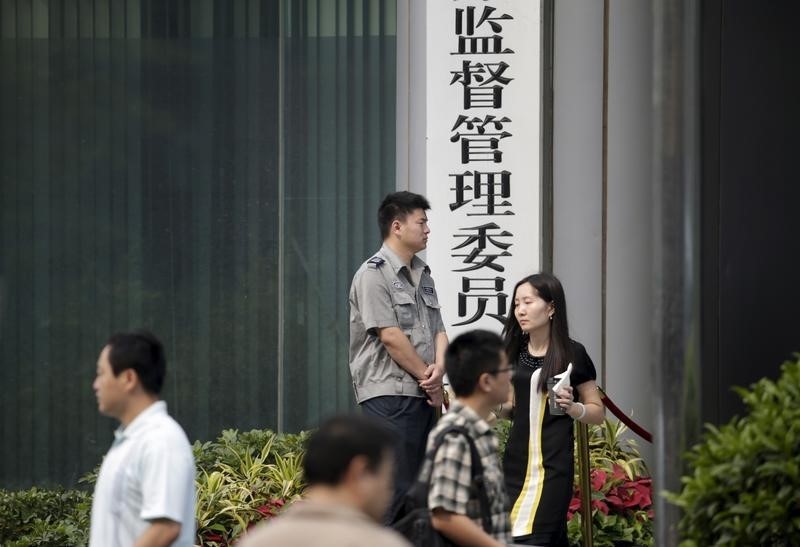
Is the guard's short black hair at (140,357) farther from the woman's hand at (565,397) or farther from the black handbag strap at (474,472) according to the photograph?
the woman's hand at (565,397)

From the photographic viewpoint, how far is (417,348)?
783 cm

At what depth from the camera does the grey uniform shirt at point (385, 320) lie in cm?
772

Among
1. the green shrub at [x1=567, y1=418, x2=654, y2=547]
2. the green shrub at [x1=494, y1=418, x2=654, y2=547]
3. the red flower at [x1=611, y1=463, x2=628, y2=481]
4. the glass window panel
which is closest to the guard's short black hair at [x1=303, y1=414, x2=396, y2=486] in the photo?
the green shrub at [x1=494, y1=418, x2=654, y2=547]

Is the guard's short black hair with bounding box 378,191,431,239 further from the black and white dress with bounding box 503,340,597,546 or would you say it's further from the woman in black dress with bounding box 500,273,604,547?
the black and white dress with bounding box 503,340,597,546

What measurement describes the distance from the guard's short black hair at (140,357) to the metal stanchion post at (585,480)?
9.94 feet

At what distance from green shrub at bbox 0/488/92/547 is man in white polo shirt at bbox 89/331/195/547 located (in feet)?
13.0

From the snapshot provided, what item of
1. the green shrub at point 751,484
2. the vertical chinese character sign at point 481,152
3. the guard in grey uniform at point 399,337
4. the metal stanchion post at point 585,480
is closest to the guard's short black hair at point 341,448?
the green shrub at point 751,484

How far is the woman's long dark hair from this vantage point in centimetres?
689

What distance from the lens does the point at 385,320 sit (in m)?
7.71

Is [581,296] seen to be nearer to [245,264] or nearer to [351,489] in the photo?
[245,264]

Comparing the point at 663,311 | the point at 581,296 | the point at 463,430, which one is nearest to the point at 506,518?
the point at 463,430

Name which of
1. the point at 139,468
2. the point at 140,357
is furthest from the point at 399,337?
the point at 139,468

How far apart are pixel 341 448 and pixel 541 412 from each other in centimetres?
325

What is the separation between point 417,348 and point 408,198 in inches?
33.0
